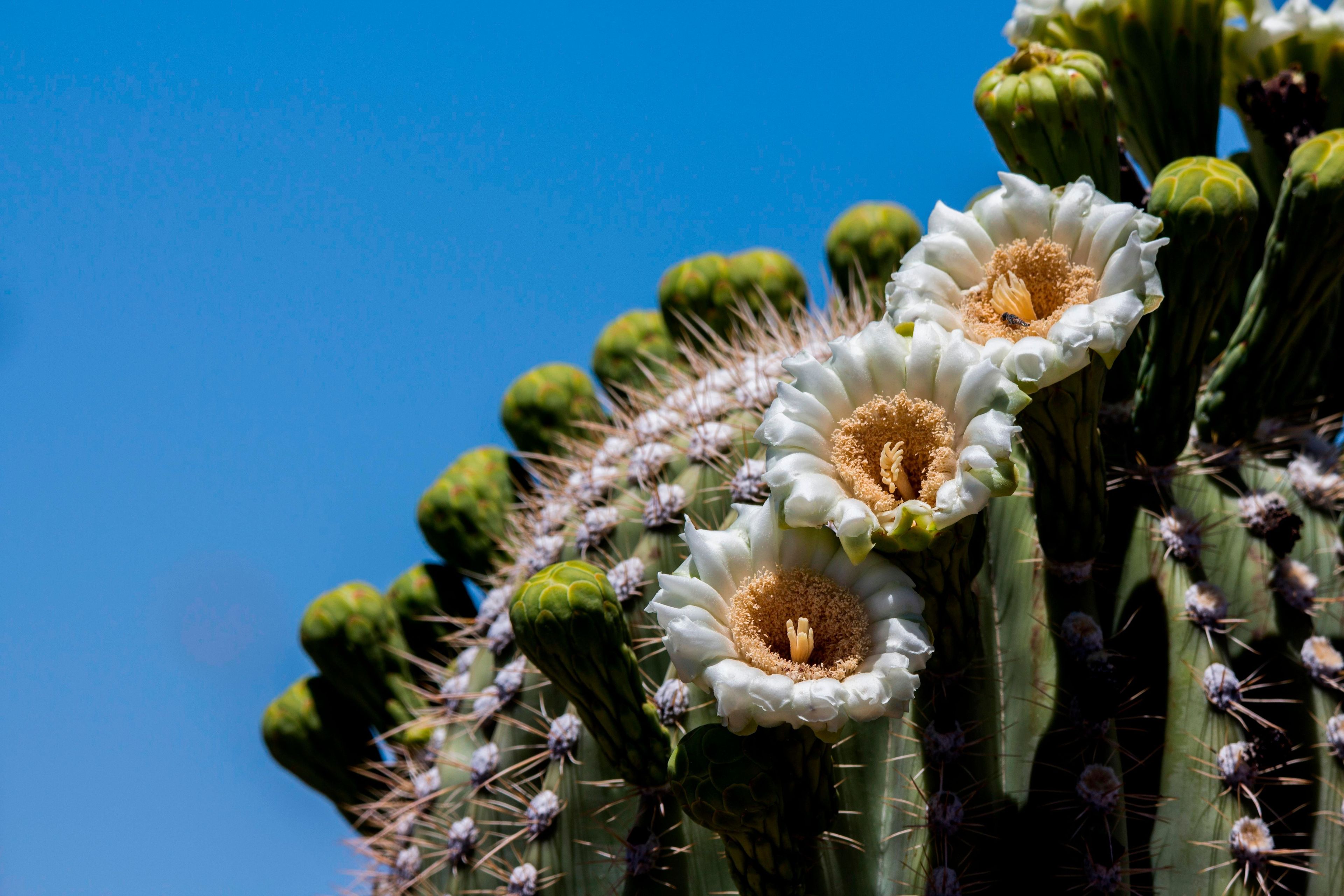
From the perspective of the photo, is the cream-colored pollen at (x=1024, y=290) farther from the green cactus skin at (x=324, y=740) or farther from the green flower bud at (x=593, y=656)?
the green cactus skin at (x=324, y=740)

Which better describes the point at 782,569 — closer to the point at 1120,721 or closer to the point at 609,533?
the point at 1120,721

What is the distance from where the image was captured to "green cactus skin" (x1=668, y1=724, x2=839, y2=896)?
77.2 inches

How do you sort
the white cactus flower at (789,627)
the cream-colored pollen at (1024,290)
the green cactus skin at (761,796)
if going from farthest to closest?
the cream-colored pollen at (1024,290) → the green cactus skin at (761,796) → the white cactus flower at (789,627)

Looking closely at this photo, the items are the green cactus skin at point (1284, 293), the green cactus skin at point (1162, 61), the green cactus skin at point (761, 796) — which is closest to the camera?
the green cactus skin at point (761, 796)

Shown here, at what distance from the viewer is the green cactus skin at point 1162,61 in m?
3.17

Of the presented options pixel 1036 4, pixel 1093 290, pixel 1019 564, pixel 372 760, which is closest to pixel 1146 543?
pixel 1019 564

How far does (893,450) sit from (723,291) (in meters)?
2.11

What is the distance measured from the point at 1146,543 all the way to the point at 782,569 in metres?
1.03

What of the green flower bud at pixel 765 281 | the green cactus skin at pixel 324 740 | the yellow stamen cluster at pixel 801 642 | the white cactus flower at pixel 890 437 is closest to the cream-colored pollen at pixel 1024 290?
the white cactus flower at pixel 890 437

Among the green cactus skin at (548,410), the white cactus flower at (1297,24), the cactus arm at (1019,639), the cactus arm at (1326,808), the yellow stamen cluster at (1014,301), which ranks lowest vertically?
the cactus arm at (1326,808)

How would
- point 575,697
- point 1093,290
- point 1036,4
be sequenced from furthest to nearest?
point 1036,4 → point 575,697 → point 1093,290

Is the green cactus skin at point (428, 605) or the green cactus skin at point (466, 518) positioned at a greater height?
the green cactus skin at point (466, 518)

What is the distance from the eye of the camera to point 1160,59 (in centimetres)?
321

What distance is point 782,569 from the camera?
2.01 metres
